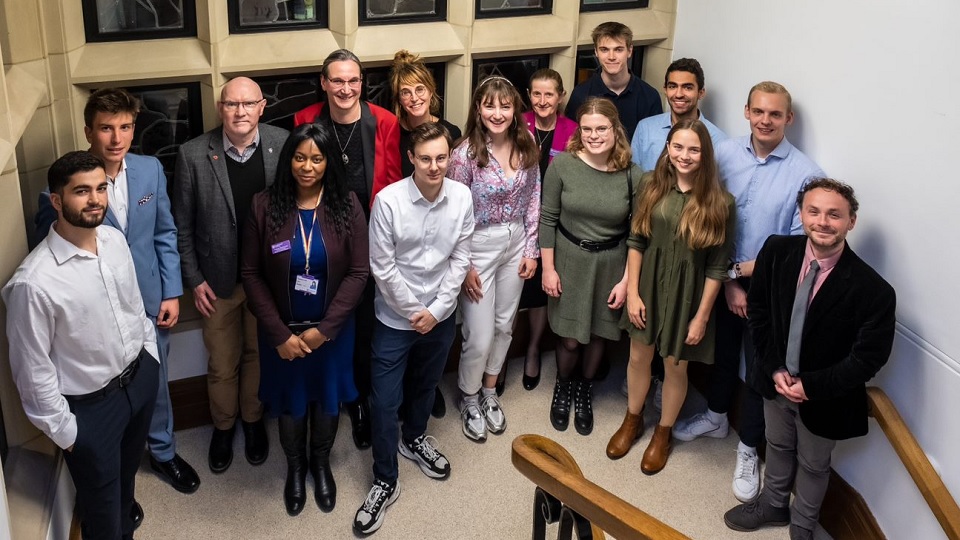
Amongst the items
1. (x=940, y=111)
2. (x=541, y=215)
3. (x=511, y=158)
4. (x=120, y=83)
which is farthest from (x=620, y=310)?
(x=120, y=83)

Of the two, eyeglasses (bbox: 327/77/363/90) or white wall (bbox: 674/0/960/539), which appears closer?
white wall (bbox: 674/0/960/539)

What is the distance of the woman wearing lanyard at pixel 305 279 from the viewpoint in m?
3.50

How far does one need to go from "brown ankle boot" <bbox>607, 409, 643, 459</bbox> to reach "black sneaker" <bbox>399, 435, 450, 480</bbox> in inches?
29.4

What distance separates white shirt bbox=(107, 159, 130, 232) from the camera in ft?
11.0

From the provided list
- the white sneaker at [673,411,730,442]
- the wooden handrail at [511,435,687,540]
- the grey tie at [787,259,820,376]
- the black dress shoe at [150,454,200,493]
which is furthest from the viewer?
the white sneaker at [673,411,730,442]

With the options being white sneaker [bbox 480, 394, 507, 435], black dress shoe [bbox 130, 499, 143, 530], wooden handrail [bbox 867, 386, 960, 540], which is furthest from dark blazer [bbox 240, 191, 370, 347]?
wooden handrail [bbox 867, 386, 960, 540]

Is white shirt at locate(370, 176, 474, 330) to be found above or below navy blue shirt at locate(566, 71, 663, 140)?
below

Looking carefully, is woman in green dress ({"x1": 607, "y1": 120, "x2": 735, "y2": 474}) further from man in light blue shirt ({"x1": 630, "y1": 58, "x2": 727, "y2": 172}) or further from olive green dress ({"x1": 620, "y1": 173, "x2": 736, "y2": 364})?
man in light blue shirt ({"x1": 630, "y1": 58, "x2": 727, "y2": 172})

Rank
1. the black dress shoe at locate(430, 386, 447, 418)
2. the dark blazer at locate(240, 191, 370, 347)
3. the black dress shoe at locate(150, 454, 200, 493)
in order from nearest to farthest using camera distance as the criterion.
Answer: the dark blazer at locate(240, 191, 370, 347), the black dress shoe at locate(150, 454, 200, 493), the black dress shoe at locate(430, 386, 447, 418)

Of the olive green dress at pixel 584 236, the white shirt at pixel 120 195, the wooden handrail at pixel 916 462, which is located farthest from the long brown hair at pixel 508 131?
the wooden handrail at pixel 916 462

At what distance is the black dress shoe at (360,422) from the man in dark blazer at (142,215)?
801 mm

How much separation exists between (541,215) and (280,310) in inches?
48.3

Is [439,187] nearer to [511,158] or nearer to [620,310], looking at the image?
[511,158]

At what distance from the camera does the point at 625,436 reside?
4344mm
